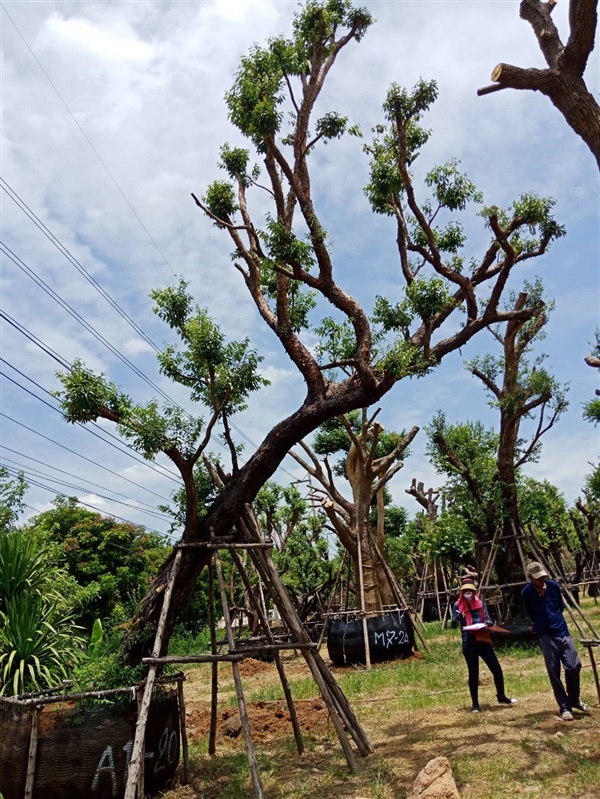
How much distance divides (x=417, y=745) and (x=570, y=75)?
660 cm

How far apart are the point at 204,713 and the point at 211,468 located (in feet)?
14.0

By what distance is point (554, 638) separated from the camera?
725cm

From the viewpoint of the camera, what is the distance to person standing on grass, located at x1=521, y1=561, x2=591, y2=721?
23.2 ft

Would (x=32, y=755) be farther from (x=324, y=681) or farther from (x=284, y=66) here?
(x=284, y=66)

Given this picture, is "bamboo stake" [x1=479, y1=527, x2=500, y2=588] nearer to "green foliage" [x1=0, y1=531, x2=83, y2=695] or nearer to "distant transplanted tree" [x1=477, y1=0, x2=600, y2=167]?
"green foliage" [x1=0, y1=531, x2=83, y2=695]

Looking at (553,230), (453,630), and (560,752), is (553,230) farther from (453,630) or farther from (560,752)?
(453,630)

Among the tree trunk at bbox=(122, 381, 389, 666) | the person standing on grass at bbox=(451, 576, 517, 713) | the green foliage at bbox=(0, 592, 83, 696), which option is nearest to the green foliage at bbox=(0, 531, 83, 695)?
the green foliage at bbox=(0, 592, 83, 696)

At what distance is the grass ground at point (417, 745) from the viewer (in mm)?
5535

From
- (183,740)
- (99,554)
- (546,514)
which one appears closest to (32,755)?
(183,740)

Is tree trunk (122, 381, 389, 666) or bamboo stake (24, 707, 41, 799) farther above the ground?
tree trunk (122, 381, 389, 666)

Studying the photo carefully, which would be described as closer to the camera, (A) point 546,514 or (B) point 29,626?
(B) point 29,626

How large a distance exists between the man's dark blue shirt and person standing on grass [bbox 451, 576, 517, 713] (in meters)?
0.93

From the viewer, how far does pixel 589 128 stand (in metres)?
5.67

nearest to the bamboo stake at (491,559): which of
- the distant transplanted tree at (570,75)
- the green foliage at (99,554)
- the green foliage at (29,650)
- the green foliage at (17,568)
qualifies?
the green foliage at (29,650)
